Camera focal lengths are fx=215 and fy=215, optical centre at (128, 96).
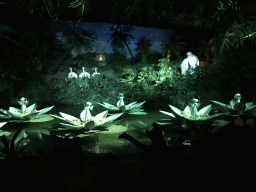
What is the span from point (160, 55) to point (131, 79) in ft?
6.12

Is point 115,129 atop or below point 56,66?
below

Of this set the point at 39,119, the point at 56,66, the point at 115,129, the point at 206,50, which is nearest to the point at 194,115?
the point at 115,129

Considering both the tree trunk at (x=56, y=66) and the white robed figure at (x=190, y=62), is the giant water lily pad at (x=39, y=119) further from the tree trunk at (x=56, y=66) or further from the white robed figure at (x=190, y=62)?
the white robed figure at (x=190, y=62)

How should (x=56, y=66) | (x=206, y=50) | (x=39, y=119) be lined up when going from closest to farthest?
(x=39, y=119), (x=206, y=50), (x=56, y=66)

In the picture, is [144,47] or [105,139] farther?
[144,47]

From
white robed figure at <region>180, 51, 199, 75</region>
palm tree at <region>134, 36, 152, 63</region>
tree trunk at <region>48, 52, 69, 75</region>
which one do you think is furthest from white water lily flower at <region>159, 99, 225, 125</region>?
tree trunk at <region>48, 52, 69, 75</region>

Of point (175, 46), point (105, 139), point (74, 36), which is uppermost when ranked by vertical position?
point (74, 36)

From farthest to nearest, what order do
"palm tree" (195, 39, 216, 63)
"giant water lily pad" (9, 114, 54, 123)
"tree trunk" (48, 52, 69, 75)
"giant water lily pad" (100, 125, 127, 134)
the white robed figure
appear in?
"tree trunk" (48, 52, 69, 75) → "palm tree" (195, 39, 216, 63) → the white robed figure → "giant water lily pad" (9, 114, 54, 123) → "giant water lily pad" (100, 125, 127, 134)

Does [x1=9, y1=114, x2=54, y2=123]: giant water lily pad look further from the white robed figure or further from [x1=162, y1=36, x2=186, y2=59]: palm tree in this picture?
[x1=162, y1=36, x2=186, y2=59]: palm tree

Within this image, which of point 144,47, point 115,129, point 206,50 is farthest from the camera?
point 144,47

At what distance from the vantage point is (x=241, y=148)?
81cm

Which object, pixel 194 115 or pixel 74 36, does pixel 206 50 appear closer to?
pixel 74 36

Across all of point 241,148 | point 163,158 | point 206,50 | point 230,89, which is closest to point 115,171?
point 163,158

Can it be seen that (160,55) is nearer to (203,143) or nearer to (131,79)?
(131,79)
